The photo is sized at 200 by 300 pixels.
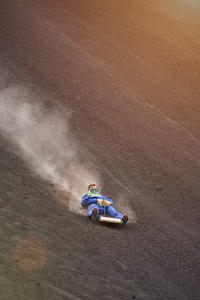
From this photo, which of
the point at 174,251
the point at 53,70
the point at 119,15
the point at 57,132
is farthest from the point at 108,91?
the point at 174,251

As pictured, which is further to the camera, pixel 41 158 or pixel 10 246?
pixel 41 158

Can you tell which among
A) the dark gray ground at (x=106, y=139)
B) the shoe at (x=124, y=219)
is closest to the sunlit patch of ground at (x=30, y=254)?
the dark gray ground at (x=106, y=139)

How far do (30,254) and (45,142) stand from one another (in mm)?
11561

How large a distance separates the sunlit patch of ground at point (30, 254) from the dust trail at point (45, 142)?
3652 millimetres

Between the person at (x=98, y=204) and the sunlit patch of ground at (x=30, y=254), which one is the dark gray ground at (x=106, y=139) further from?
the person at (x=98, y=204)

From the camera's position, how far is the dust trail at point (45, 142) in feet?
55.4

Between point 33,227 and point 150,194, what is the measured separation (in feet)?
→ 25.3

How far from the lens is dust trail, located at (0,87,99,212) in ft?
55.4

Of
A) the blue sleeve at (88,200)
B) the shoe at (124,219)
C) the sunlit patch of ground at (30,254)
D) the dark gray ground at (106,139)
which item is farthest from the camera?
the blue sleeve at (88,200)

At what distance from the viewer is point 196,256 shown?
12.6m

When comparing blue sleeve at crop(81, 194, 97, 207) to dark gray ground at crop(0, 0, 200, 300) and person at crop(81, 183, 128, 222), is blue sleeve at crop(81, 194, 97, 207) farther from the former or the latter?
dark gray ground at crop(0, 0, 200, 300)

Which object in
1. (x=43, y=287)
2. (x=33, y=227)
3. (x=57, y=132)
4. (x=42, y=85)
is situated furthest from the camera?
(x=42, y=85)

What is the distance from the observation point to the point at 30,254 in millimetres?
9914

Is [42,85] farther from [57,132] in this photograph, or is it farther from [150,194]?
[150,194]
